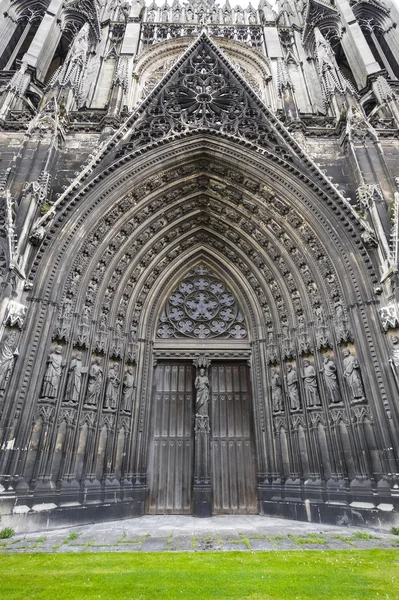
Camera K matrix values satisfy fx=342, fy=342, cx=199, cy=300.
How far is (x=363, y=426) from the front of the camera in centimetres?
719

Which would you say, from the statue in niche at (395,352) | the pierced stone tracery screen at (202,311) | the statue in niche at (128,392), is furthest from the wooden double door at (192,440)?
the statue in niche at (395,352)

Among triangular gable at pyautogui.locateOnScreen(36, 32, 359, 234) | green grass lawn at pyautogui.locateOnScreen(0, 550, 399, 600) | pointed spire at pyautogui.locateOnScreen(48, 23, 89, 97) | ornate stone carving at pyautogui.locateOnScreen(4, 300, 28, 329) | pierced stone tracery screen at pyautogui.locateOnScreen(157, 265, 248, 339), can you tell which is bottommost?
green grass lawn at pyautogui.locateOnScreen(0, 550, 399, 600)

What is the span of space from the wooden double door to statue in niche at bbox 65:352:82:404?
274 cm

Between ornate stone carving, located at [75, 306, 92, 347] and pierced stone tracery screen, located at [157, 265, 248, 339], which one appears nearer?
ornate stone carving, located at [75, 306, 92, 347]

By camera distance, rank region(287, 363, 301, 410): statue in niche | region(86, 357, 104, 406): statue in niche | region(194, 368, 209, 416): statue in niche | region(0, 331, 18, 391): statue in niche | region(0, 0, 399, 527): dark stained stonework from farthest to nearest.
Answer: region(194, 368, 209, 416): statue in niche
region(287, 363, 301, 410): statue in niche
region(86, 357, 104, 406): statue in niche
region(0, 0, 399, 527): dark stained stonework
region(0, 331, 18, 391): statue in niche

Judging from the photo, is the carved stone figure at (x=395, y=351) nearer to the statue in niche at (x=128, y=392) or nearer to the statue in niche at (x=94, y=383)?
the statue in niche at (x=128, y=392)

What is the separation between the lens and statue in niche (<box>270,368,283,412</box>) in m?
8.85

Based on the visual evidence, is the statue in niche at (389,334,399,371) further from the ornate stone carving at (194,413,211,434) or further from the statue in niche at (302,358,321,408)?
the ornate stone carving at (194,413,211,434)

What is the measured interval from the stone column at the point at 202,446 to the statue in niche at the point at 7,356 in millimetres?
4818

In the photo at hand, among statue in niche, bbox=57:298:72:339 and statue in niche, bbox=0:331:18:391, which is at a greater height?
statue in niche, bbox=57:298:72:339

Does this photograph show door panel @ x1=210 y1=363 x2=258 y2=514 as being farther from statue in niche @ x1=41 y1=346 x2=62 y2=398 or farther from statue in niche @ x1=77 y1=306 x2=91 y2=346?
statue in niche @ x1=41 y1=346 x2=62 y2=398

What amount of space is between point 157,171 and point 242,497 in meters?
9.40

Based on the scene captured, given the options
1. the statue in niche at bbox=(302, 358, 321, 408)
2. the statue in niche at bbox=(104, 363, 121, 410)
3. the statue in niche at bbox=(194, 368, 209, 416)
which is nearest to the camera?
the statue in niche at bbox=(302, 358, 321, 408)

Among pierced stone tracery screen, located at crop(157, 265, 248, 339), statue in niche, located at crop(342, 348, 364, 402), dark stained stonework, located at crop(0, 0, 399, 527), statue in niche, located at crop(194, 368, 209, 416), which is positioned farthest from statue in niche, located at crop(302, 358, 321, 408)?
statue in niche, located at crop(194, 368, 209, 416)
